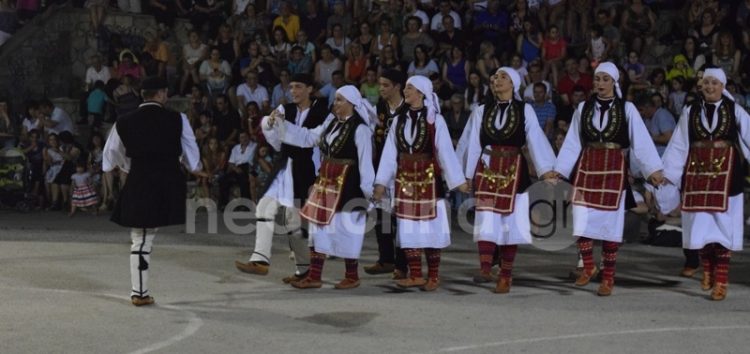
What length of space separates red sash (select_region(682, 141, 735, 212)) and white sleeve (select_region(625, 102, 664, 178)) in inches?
11.2

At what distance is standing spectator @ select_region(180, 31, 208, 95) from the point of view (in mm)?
20688

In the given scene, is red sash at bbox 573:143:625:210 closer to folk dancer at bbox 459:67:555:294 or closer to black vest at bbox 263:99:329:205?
folk dancer at bbox 459:67:555:294

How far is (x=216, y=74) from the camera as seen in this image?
2020 cm

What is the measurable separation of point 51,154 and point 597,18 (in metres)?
8.09

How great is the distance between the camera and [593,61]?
57.4 feet

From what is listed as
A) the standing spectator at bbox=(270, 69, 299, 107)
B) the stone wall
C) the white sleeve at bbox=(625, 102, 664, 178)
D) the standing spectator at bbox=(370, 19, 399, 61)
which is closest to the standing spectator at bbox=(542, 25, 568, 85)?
the standing spectator at bbox=(370, 19, 399, 61)

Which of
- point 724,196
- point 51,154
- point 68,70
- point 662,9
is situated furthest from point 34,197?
point 724,196

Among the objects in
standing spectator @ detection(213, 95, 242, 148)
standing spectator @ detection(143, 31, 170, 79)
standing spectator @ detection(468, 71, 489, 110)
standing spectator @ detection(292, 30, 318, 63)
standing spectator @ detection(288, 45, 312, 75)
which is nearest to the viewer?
standing spectator @ detection(468, 71, 489, 110)

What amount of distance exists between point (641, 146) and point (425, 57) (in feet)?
Result: 25.7

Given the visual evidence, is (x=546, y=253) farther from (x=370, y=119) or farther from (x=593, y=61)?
(x=593, y=61)

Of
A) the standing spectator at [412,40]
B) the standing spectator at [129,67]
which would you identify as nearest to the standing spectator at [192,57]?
the standing spectator at [129,67]

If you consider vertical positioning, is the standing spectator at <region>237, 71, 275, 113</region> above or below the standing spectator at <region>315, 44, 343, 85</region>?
below

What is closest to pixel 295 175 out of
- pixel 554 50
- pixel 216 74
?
pixel 554 50

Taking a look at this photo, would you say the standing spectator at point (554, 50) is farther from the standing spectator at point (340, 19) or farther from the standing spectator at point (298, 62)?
the standing spectator at point (298, 62)
